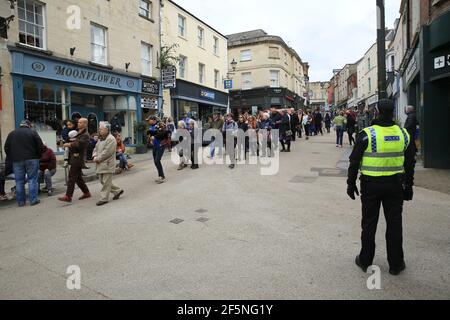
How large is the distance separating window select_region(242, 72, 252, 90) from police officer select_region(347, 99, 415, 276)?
35.9m

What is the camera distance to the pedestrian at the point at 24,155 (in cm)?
737

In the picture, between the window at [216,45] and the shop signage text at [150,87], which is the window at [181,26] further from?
the window at [216,45]

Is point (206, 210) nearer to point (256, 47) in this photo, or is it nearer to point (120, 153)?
point (120, 153)

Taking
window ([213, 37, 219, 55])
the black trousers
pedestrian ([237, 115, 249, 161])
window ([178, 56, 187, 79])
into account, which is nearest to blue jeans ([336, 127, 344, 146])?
pedestrian ([237, 115, 249, 161])

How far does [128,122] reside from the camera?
58.7 ft

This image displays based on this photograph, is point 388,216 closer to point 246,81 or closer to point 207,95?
point 207,95

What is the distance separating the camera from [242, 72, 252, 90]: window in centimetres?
3872

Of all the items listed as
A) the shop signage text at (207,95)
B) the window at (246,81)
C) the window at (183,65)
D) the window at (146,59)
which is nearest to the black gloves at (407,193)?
the window at (146,59)

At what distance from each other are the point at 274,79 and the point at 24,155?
33680 millimetres

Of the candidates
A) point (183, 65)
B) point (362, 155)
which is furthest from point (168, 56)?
point (362, 155)

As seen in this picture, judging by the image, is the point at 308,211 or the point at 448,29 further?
the point at 448,29

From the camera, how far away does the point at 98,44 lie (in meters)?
15.8

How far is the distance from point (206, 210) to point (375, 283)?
344 centimetres

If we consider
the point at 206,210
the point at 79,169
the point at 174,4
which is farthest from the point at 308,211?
the point at 174,4
